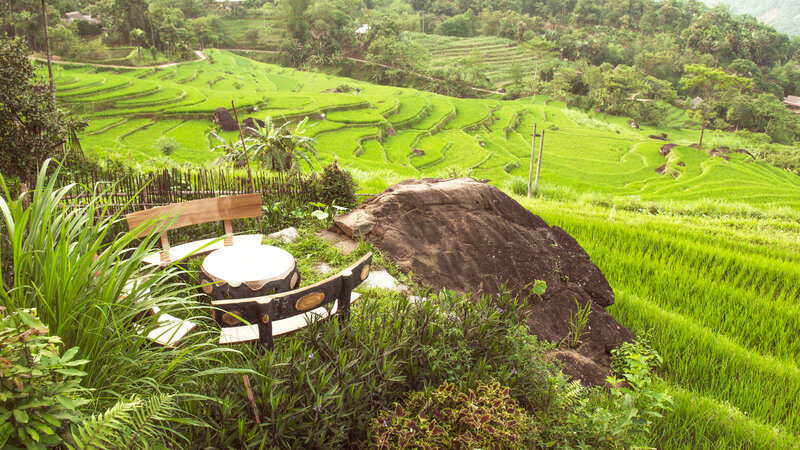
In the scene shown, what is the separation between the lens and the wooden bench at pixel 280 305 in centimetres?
168

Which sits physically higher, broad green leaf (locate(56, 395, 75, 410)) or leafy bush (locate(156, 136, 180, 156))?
broad green leaf (locate(56, 395, 75, 410))

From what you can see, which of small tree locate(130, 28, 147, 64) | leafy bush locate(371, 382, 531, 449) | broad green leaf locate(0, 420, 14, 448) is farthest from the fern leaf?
small tree locate(130, 28, 147, 64)

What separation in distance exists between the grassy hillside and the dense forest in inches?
3401

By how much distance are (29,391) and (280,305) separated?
0.90m

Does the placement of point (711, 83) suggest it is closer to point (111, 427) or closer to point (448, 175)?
point (448, 175)

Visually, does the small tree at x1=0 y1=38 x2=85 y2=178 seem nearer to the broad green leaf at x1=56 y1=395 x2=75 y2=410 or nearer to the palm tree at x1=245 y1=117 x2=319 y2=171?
the palm tree at x1=245 y1=117 x2=319 y2=171

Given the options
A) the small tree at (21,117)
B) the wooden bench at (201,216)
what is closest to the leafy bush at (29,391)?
the wooden bench at (201,216)

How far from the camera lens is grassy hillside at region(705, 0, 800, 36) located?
136 meters

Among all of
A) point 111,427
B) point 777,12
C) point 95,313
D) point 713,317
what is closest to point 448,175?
point 713,317

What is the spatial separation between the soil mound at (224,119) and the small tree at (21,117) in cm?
2095

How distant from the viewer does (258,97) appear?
30.7 m

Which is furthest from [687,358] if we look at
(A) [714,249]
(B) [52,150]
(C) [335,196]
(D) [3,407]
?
(B) [52,150]

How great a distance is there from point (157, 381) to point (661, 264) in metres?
5.78

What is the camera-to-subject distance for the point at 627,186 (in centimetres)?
2902
